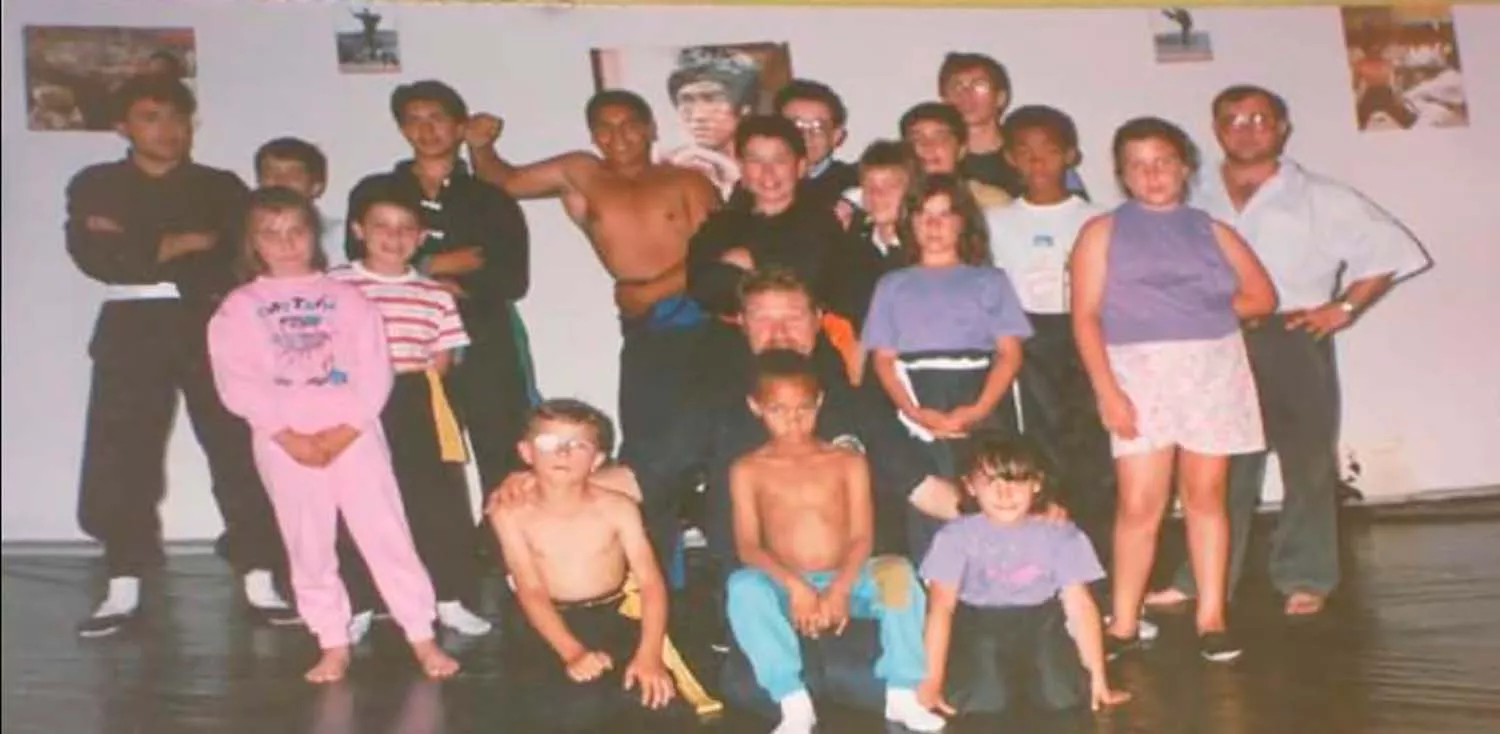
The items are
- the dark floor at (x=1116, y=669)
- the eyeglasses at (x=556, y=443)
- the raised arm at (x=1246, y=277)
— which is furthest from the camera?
the raised arm at (x=1246, y=277)

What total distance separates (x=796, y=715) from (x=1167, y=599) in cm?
47

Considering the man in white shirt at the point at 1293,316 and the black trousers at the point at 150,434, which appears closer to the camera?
the black trousers at the point at 150,434

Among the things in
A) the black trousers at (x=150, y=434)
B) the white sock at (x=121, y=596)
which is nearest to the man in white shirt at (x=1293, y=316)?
the black trousers at (x=150, y=434)

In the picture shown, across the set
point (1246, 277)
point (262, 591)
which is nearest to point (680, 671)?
point (262, 591)

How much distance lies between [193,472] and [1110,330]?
102 cm

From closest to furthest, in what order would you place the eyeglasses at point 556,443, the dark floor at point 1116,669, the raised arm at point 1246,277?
the dark floor at point 1116,669 < the eyeglasses at point 556,443 < the raised arm at point 1246,277

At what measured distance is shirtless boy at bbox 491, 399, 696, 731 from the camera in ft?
6.30

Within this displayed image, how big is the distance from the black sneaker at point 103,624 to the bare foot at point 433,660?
30cm

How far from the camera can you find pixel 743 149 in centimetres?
200

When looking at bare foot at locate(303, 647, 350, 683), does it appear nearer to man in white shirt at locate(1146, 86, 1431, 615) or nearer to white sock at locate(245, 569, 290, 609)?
white sock at locate(245, 569, 290, 609)

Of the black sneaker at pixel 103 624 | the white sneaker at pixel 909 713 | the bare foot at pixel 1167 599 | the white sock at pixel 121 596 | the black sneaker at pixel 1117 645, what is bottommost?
the white sneaker at pixel 909 713

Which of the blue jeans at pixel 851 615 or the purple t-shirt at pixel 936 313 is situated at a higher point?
the purple t-shirt at pixel 936 313

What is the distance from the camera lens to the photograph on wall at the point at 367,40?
1.94 metres

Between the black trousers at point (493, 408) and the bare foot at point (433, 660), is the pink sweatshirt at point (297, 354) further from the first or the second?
the bare foot at point (433, 660)
